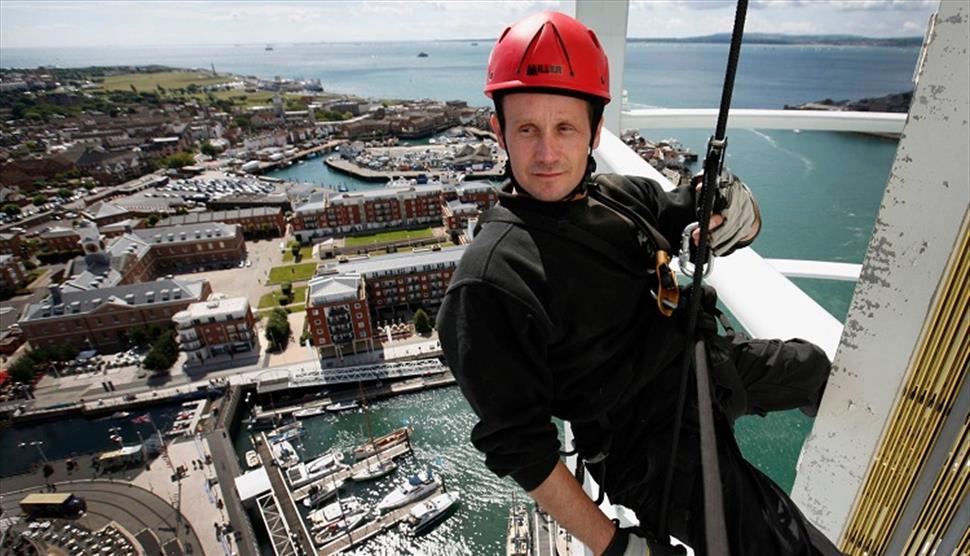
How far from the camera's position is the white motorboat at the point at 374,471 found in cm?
951

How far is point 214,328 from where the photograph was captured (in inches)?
476

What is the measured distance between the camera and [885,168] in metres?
13.1

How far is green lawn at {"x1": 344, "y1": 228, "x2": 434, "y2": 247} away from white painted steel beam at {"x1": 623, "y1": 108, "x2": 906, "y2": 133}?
16.2 m

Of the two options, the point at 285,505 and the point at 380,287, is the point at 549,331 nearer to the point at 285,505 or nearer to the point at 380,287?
the point at 285,505

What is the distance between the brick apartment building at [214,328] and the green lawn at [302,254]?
5.17m

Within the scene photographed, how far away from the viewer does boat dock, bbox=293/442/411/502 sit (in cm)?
918

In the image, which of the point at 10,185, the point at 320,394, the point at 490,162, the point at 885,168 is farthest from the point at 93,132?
the point at 885,168

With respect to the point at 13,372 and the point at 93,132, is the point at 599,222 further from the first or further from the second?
the point at 93,132

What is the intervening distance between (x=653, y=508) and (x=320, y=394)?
11.7 metres

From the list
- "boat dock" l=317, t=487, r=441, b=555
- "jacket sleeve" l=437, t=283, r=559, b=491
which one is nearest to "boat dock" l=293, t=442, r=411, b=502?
"boat dock" l=317, t=487, r=441, b=555

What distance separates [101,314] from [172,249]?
188 inches

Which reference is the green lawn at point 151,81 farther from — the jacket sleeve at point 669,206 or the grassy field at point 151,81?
the jacket sleeve at point 669,206

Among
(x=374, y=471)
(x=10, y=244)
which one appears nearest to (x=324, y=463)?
(x=374, y=471)

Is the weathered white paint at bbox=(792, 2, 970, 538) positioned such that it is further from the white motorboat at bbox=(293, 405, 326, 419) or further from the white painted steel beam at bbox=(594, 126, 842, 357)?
the white motorboat at bbox=(293, 405, 326, 419)
